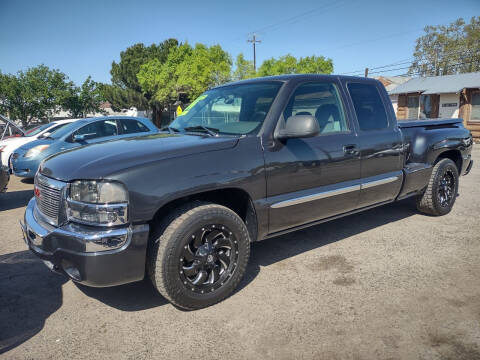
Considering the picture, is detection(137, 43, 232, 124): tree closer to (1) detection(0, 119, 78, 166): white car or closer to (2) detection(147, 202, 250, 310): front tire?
(1) detection(0, 119, 78, 166): white car

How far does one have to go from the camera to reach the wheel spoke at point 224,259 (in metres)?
2.98

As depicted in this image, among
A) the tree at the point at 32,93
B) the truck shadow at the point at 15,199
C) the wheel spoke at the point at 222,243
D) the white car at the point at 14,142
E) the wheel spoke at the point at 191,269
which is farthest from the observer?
the tree at the point at 32,93

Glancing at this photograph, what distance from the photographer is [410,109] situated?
1141 inches

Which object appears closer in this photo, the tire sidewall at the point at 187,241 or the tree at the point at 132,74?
the tire sidewall at the point at 187,241

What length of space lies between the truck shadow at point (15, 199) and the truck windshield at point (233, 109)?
448 centimetres

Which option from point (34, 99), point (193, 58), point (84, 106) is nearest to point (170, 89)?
point (193, 58)

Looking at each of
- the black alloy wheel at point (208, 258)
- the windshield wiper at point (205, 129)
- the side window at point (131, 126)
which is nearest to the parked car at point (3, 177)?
the side window at point (131, 126)

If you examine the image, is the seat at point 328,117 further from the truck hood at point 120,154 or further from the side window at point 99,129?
the side window at point 99,129

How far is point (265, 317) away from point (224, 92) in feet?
7.81

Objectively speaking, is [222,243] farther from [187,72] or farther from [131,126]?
[187,72]

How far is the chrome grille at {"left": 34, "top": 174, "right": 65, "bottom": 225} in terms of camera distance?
2.70 m

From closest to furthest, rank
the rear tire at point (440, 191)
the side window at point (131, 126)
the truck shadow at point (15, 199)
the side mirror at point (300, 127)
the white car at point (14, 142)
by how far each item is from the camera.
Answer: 1. the side mirror at point (300, 127)
2. the rear tire at point (440, 191)
3. the truck shadow at point (15, 199)
4. the side window at point (131, 126)
5. the white car at point (14, 142)

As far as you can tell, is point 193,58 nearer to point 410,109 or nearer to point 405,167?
point 410,109

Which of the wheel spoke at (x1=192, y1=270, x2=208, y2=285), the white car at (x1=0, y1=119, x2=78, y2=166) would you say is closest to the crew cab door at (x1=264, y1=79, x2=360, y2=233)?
the wheel spoke at (x1=192, y1=270, x2=208, y2=285)
